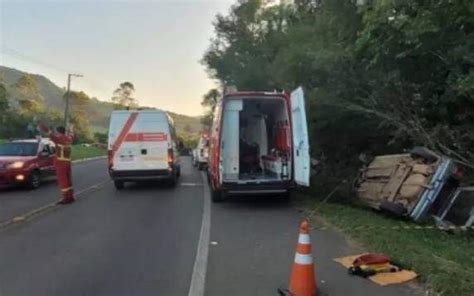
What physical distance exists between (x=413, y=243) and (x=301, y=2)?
53.1 feet

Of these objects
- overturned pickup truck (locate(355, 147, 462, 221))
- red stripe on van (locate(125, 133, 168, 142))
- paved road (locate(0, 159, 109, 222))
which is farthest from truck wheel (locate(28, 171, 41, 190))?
overturned pickup truck (locate(355, 147, 462, 221))

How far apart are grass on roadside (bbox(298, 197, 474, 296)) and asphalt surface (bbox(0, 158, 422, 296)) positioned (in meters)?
0.36

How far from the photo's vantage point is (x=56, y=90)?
160 metres

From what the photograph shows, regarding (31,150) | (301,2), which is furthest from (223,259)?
(301,2)

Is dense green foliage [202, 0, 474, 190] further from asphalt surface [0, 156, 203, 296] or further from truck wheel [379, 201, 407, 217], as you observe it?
asphalt surface [0, 156, 203, 296]

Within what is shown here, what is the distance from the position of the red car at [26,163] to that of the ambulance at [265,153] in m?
6.98

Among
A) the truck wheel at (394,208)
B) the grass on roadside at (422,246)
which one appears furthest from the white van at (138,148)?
the truck wheel at (394,208)

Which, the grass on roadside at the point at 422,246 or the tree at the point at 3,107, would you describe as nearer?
the grass on roadside at the point at 422,246

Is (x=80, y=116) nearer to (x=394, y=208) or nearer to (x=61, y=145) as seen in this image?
(x=61, y=145)

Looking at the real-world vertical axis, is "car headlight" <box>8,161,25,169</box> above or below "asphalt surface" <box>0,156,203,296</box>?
above

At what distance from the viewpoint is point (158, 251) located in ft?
27.4

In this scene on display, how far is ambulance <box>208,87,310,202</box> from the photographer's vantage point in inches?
500

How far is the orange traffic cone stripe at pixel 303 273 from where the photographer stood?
5.89 m

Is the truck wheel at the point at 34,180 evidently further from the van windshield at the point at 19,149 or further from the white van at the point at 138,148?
the white van at the point at 138,148
